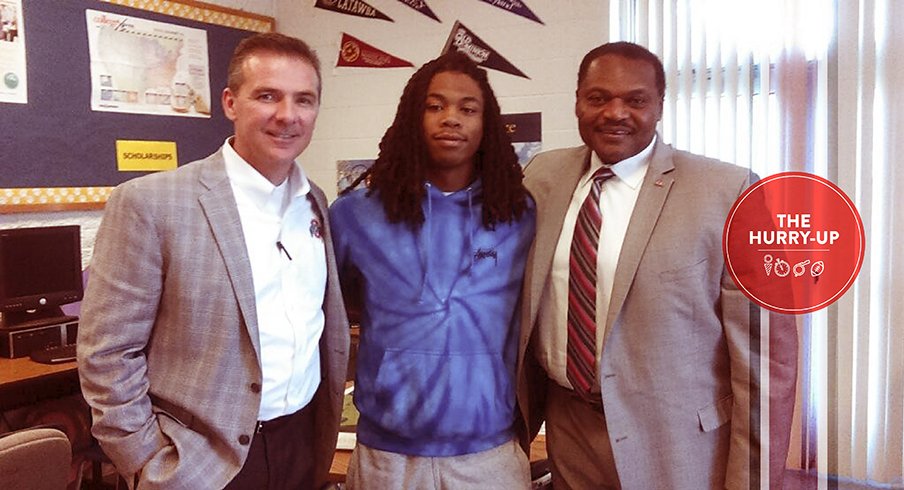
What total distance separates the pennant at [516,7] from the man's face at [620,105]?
1.82 meters

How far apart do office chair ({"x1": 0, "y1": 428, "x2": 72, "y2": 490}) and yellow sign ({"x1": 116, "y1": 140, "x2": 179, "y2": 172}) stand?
2157mm

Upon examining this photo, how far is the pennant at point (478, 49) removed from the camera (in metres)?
3.23

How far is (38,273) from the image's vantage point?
2771 millimetres

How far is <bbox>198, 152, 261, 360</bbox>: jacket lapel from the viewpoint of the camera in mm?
1300

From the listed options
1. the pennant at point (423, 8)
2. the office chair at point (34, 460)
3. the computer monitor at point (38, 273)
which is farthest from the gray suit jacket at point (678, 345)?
the computer monitor at point (38, 273)

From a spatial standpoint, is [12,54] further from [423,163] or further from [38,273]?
[423,163]

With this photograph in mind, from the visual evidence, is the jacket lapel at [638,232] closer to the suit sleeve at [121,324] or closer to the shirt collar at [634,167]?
the shirt collar at [634,167]

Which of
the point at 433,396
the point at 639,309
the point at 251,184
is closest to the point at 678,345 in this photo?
the point at 639,309

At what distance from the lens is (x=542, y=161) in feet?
5.53

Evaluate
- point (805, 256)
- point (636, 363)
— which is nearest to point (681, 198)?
point (636, 363)

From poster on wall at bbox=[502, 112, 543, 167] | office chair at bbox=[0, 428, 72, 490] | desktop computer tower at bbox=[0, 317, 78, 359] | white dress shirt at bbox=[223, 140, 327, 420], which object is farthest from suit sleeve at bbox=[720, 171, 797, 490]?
desktop computer tower at bbox=[0, 317, 78, 359]

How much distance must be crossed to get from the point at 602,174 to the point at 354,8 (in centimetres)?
238

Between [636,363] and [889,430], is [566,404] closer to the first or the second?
[636,363]

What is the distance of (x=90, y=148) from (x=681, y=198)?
8.39ft
